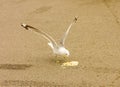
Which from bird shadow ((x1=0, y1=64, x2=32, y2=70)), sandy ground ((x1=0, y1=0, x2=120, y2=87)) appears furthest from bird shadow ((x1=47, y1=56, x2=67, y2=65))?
bird shadow ((x1=0, y1=64, x2=32, y2=70))

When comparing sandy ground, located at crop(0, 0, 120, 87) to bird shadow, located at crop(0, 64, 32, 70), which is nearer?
sandy ground, located at crop(0, 0, 120, 87)

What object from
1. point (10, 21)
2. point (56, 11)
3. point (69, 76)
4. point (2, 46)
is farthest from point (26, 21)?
point (69, 76)

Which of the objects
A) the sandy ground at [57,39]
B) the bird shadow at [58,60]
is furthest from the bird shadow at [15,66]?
the bird shadow at [58,60]

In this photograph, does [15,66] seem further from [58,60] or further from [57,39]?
[57,39]

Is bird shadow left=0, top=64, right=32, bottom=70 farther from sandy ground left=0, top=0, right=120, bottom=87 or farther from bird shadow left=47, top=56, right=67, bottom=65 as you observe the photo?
bird shadow left=47, top=56, right=67, bottom=65

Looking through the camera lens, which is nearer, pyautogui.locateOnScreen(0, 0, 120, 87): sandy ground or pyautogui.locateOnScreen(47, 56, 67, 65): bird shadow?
pyautogui.locateOnScreen(0, 0, 120, 87): sandy ground

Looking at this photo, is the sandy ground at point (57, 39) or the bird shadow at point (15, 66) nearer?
the sandy ground at point (57, 39)

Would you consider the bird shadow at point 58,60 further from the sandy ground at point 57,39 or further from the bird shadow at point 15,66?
the bird shadow at point 15,66

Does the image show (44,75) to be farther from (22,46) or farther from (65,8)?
(65,8)

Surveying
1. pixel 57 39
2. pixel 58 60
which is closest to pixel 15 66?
pixel 58 60
